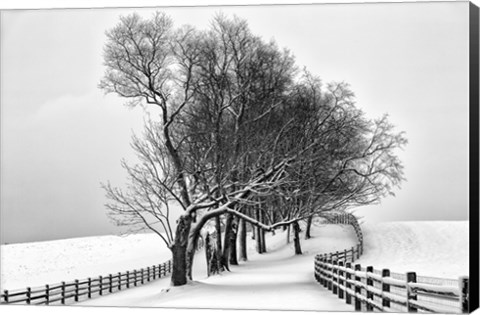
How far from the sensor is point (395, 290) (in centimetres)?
1107

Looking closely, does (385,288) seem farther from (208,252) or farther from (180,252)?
(208,252)

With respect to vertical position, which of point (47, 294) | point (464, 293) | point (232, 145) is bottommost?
point (47, 294)

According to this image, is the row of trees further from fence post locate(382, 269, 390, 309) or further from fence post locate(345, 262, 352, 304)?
fence post locate(382, 269, 390, 309)

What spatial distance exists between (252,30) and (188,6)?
122 cm

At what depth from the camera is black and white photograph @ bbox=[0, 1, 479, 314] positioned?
12.6 meters

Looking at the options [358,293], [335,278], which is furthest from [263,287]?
[358,293]

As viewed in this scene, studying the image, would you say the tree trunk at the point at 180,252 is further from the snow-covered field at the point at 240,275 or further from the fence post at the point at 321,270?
the fence post at the point at 321,270

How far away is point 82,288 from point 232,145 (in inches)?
164

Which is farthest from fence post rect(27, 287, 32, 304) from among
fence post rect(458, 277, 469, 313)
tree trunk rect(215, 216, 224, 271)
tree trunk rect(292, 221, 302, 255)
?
fence post rect(458, 277, 469, 313)

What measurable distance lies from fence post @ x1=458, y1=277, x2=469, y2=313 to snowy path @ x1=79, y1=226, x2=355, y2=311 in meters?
3.18

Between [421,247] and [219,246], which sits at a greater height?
[421,247]

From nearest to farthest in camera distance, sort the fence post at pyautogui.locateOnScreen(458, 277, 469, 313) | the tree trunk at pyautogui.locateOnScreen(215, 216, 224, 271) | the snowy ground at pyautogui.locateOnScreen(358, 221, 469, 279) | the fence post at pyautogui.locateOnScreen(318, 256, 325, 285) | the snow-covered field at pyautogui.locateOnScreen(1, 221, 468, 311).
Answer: the fence post at pyautogui.locateOnScreen(458, 277, 469, 313)
the snowy ground at pyautogui.locateOnScreen(358, 221, 469, 279)
the snow-covered field at pyautogui.locateOnScreen(1, 221, 468, 311)
the fence post at pyautogui.locateOnScreen(318, 256, 325, 285)
the tree trunk at pyautogui.locateOnScreen(215, 216, 224, 271)

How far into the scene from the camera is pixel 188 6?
558 inches

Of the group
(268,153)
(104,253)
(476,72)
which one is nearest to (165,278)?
(104,253)
